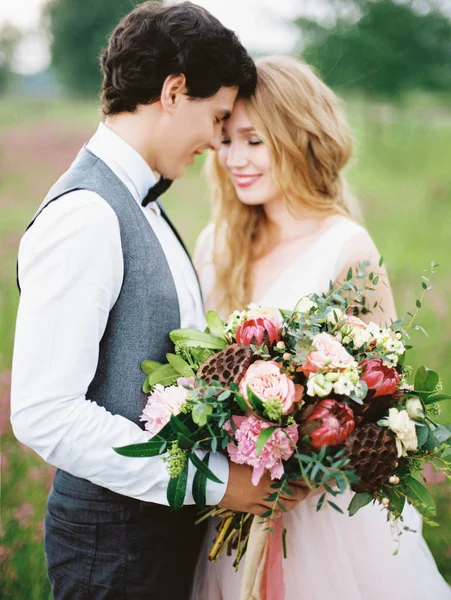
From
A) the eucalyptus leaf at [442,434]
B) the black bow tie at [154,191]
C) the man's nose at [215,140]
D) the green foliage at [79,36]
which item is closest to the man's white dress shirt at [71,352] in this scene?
the black bow tie at [154,191]

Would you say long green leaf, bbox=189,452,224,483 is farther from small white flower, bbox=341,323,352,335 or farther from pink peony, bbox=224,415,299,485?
small white flower, bbox=341,323,352,335

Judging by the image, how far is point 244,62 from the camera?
2.51 metres

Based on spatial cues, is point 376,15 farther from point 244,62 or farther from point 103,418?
point 103,418

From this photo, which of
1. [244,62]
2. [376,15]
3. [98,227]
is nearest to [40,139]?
[376,15]

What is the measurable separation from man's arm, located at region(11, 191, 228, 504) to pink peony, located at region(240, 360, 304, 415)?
1.11ft

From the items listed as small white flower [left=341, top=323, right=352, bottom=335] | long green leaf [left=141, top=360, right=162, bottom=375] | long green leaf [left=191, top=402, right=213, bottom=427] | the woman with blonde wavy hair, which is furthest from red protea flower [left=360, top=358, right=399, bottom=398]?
the woman with blonde wavy hair

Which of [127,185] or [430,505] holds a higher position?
[127,185]

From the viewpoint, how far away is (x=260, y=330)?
176cm

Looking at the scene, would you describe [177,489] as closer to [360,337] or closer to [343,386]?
[343,386]

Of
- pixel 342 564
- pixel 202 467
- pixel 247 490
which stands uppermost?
pixel 202 467

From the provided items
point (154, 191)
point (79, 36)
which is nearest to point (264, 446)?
point (154, 191)

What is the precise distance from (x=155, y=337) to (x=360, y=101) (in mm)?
12429

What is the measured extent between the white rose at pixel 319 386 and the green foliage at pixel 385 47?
371 inches

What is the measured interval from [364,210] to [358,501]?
8.11 meters
